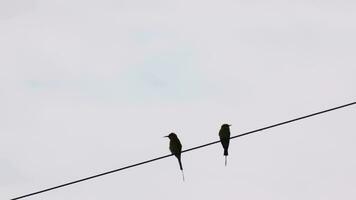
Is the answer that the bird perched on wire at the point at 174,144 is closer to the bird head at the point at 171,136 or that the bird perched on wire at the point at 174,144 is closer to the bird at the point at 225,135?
the bird head at the point at 171,136

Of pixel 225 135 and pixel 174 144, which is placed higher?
pixel 174 144

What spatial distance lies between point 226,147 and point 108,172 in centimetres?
1253

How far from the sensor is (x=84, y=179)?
18.3m

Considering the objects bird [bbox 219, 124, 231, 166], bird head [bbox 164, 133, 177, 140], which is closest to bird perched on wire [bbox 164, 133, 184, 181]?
bird head [bbox 164, 133, 177, 140]

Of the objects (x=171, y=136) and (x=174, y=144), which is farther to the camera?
(x=171, y=136)

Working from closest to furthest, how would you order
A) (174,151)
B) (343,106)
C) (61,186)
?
1. (61,186)
2. (343,106)
3. (174,151)

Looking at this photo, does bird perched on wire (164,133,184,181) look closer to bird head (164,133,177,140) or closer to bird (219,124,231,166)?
bird head (164,133,177,140)

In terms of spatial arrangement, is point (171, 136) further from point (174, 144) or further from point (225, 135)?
point (225, 135)

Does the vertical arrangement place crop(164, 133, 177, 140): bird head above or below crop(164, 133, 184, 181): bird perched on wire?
above

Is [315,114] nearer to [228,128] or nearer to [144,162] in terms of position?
[144,162]

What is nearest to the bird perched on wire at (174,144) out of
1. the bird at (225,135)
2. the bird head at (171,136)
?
the bird head at (171,136)

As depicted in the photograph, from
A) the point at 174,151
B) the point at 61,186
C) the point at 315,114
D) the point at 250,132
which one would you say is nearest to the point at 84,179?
the point at 61,186

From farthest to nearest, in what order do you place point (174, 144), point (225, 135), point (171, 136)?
1. point (171, 136)
2. point (225, 135)
3. point (174, 144)

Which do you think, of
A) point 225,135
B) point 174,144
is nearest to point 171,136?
point 174,144
